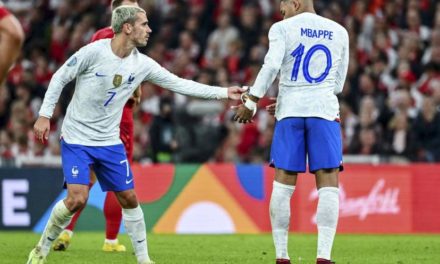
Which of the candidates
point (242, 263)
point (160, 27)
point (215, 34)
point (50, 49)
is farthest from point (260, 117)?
point (242, 263)

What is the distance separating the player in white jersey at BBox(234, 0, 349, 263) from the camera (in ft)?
31.2

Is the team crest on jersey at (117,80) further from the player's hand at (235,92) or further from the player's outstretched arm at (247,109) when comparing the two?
the player's outstretched arm at (247,109)

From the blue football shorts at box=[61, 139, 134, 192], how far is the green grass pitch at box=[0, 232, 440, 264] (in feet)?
4.00

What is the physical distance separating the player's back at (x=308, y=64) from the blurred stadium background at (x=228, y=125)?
7.39 metres

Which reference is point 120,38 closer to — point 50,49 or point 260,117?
point 260,117

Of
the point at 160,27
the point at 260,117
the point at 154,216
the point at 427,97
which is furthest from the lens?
the point at 160,27

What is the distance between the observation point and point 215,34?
71.6ft

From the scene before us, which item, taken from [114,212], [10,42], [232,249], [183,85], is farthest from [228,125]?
[10,42]

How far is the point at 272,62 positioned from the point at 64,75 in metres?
1.87

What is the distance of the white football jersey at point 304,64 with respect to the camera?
9.51 m

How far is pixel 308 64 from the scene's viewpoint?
Answer: 31.5 ft

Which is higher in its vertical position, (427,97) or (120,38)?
(120,38)

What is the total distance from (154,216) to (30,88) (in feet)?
19.8

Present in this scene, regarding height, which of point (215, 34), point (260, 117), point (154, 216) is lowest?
point (154, 216)
